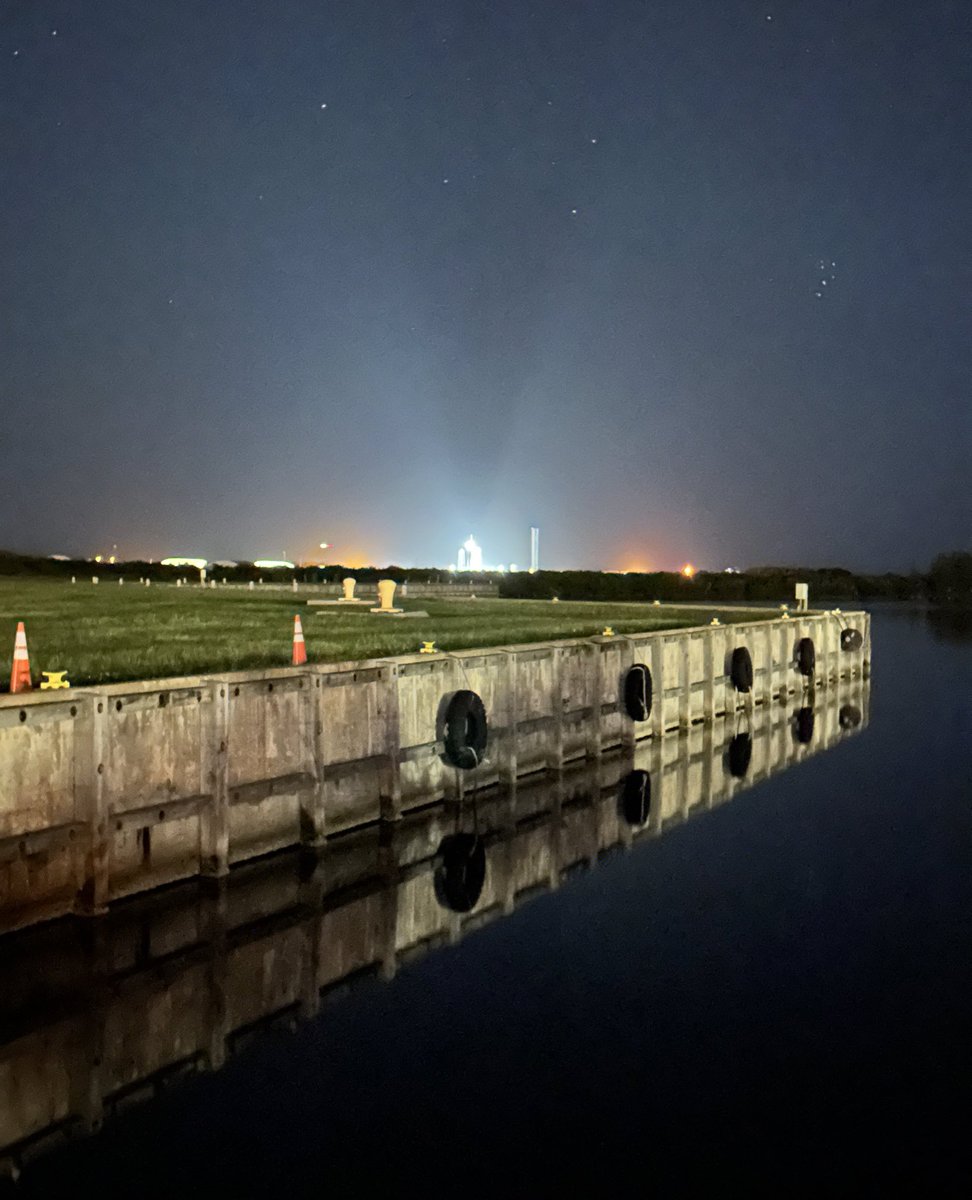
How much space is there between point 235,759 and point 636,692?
11.7 m

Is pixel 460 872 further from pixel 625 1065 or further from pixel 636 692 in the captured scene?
pixel 636 692

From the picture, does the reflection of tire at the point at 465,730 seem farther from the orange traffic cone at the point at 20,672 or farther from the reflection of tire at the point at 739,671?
the reflection of tire at the point at 739,671

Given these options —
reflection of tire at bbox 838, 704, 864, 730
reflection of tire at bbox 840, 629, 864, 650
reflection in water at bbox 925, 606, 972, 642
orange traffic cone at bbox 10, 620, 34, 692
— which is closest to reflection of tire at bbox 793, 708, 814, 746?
reflection of tire at bbox 838, 704, 864, 730

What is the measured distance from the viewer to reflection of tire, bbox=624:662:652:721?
24.1m

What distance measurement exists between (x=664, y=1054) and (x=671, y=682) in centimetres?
1671

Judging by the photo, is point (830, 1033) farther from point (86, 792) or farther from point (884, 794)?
point (884, 794)

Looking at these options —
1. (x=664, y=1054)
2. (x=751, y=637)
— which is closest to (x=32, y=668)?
(x=664, y=1054)

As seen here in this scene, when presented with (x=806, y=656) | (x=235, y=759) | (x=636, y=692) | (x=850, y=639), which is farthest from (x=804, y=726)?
(x=235, y=759)

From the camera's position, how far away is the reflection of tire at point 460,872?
14.9 meters

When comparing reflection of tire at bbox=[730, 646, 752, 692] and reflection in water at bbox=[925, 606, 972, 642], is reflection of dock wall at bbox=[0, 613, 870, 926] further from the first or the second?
reflection in water at bbox=[925, 606, 972, 642]

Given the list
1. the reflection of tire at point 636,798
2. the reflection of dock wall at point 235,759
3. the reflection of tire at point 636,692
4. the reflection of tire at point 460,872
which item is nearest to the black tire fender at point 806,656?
the reflection of tire at point 636,692

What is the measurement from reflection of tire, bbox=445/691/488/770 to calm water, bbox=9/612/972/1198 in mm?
2528

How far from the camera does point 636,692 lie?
79.2 ft

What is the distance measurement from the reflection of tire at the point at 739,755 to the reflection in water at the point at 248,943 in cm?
490
